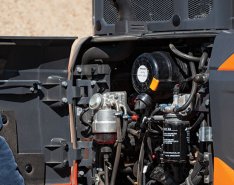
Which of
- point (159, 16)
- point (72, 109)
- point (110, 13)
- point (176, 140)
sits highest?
point (110, 13)

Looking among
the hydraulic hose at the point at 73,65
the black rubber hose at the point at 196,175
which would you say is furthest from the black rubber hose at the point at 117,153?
the black rubber hose at the point at 196,175

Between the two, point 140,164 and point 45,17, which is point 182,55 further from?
point 45,17

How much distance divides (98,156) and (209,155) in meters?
1.16

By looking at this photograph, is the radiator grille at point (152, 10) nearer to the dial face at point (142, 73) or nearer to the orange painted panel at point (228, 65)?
the dial face at point (142, 73)

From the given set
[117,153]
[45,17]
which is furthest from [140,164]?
[45,17]

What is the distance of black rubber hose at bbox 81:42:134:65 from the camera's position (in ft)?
15.8

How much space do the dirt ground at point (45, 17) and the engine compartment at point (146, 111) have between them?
12.0ft

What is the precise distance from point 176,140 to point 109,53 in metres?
0.98

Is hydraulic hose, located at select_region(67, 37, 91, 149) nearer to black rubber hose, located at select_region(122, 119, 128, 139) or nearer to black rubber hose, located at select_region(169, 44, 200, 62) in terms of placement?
black rubber hose, located at select_region(122, 119, 128, 139)

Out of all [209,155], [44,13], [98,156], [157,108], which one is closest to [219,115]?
[209,155]

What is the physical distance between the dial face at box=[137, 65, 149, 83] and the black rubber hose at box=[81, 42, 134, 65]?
33 centimetres

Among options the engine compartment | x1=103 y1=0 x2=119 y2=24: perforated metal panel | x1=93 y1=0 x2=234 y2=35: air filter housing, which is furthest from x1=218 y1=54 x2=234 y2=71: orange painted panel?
x1=103 y1=0 x2=119 y2=24: perforated metal panel

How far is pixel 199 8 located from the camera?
4.34 metres

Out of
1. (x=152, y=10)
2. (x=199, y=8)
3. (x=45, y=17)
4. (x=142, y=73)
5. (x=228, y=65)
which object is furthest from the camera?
(x=45, y=17)
